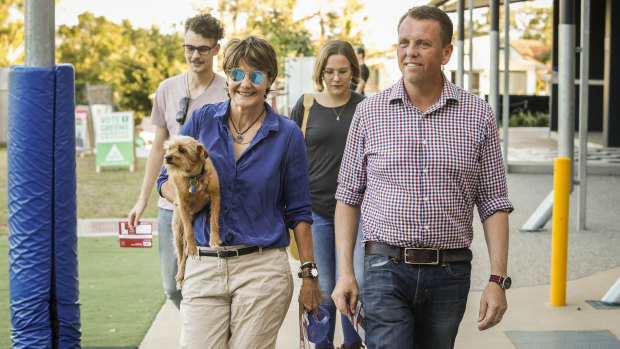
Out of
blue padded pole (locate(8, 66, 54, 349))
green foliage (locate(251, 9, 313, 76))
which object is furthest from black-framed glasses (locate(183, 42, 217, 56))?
green foliage (locate(251, 9, 313, 76))

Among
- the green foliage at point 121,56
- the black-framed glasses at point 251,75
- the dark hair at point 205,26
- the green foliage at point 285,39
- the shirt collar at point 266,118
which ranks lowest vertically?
the shirt collar at point 266,118

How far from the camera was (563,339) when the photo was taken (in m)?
6.34

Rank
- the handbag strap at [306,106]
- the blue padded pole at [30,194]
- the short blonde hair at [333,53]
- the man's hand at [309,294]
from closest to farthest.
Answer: the man's hand at [309,294] → the blue padded pole at [30,194] → the handbag strap at [306,106] → the short blonde hair at [333,53]

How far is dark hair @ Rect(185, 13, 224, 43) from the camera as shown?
5.29 m

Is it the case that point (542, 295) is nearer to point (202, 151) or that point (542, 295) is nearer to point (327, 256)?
point (327, 256)

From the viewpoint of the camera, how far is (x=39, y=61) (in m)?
4.29

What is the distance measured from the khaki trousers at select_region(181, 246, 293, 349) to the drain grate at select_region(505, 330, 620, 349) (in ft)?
10.3

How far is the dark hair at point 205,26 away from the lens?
5.29 metres

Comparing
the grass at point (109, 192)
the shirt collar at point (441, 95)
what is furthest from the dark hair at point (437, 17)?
the grass at point (109, 192)

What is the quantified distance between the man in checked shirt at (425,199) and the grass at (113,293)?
351 cm

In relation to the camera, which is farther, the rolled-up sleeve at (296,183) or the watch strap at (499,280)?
the rolled-up sleeve at (296,183)

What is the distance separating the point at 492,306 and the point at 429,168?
2.02 feet

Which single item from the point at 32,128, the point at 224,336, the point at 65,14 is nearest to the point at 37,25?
the point at 32,128

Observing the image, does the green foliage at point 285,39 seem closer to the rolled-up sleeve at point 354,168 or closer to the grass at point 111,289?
the grass at point 111,289
